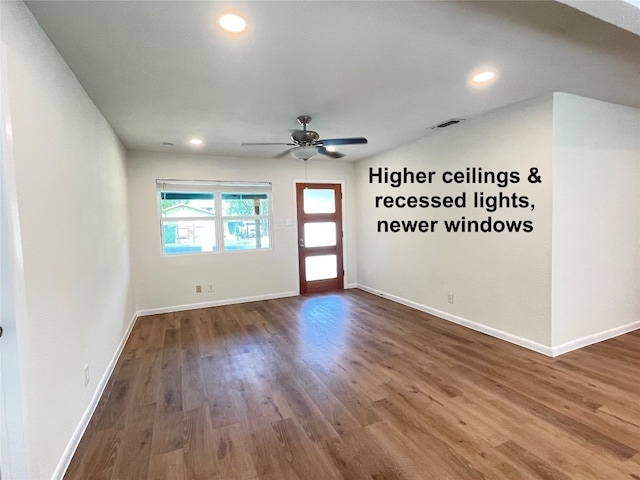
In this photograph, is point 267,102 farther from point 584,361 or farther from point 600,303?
point 600,303

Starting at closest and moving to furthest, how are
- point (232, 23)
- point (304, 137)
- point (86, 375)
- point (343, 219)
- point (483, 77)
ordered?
1. point (232, 23)
2. point (86, 375)
3. point (483, 77)
4. point (304, 137)
5. point (343, 219)

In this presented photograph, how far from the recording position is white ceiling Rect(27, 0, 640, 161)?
5.33 feet

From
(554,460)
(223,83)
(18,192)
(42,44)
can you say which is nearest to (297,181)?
(223,83)

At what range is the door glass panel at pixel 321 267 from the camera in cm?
570

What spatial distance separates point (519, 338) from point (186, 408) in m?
3.14

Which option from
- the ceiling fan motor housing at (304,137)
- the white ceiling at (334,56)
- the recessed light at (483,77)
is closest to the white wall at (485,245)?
the white ceiling at (334,56)

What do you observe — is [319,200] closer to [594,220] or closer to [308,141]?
[308,141]

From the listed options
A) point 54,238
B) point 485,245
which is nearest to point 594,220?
point 485,245

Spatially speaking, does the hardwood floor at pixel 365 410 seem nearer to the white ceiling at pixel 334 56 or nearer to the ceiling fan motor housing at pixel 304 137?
the ceiling fan motor housing at pixel 304 137

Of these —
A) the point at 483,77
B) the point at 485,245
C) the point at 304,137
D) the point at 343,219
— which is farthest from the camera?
the point at 343,219

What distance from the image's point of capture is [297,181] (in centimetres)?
547

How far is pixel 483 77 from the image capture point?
2453mm

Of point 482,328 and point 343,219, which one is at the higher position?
point 343,219

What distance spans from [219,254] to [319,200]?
6.65 ft
